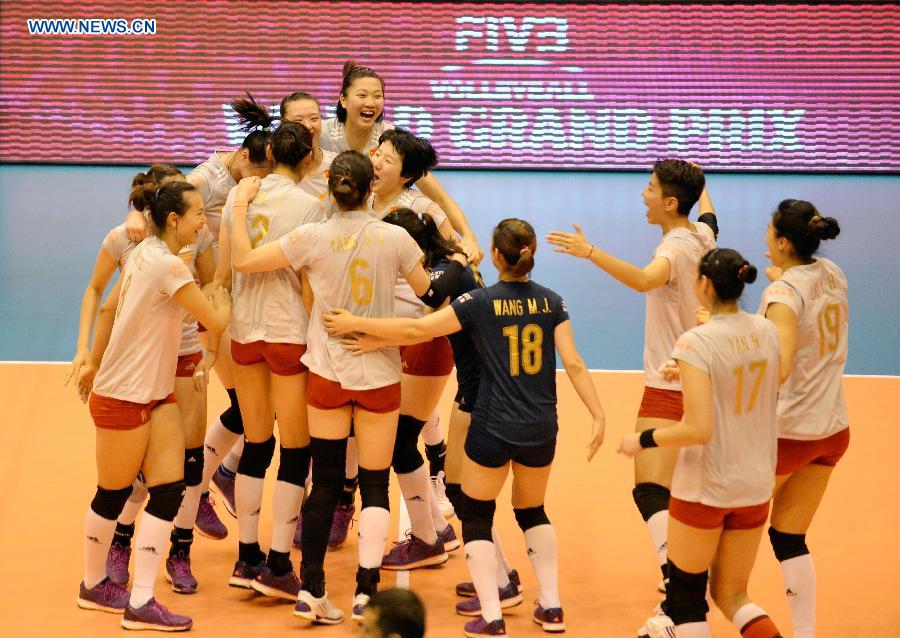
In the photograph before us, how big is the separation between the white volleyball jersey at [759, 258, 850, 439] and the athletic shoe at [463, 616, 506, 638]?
1.48 meters

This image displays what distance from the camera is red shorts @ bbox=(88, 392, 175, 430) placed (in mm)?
4785

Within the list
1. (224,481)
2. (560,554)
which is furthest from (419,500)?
(224,481)

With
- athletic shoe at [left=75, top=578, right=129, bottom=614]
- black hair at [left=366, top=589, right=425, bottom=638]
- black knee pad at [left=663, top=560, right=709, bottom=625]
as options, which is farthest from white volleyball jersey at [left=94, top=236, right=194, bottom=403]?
black knee pad at [left=663, top=560, right=709, bottom=625]

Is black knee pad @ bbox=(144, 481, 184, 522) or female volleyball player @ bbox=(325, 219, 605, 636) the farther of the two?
black knee pad @ bbox=(144, 481, 184, 522)

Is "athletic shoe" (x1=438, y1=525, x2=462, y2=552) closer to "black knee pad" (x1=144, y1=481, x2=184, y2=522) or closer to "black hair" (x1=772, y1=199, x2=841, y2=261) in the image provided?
"black knee pad" (x1=144, y1=481, x2=184, y2=522)

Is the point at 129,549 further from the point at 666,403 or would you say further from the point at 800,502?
the point at 800,502

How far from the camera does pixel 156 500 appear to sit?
4.88 meters

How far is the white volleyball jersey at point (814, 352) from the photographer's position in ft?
14.7

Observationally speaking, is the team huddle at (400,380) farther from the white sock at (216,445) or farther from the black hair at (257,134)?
the white sock at (216,445)

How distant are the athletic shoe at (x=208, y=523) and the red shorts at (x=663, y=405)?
2506mm

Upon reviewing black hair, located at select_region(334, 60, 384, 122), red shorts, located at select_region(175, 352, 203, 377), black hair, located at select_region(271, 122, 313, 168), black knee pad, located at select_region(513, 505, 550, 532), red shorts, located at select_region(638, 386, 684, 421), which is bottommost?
black knee pad, located at select_region(513, 505, 550, 532)

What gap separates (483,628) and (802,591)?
55.0 inches

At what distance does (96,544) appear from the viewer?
4957 millimetres

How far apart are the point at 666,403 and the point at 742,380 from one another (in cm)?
107
